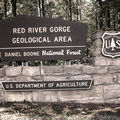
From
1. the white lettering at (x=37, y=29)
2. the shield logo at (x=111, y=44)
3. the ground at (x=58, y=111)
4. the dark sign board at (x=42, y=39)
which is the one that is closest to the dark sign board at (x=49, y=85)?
the ground at (x=58, y=111)

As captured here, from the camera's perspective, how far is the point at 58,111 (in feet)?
13.8

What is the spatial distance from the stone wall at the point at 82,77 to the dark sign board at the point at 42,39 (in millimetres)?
356

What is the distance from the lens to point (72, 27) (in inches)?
195

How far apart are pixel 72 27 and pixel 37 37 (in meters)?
1.00

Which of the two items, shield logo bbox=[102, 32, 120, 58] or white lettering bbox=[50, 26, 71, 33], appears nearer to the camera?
shield logo bbox=[102, 32, 120, 58]

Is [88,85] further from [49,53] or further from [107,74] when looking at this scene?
[49,53]

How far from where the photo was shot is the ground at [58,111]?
12.3 ft


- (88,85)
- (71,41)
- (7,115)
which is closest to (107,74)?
(88,85)

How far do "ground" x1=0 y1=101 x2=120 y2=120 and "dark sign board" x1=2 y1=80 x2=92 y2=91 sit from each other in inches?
16.2

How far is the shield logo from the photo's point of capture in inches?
189

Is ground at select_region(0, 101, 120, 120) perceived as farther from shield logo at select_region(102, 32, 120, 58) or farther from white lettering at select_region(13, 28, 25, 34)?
white lettering at select_region(13, 28, 25, 34)

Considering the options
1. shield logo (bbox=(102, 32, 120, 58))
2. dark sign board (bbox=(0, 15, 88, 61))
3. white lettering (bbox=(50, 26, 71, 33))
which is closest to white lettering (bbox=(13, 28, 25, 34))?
dark sign board (bbox=(0, 15, 88, 61))

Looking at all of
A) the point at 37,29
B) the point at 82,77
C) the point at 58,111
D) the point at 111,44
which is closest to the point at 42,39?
the point at 37,29

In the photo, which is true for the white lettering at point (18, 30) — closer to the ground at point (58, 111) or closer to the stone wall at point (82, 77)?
the stone wall at point (82, 77)
